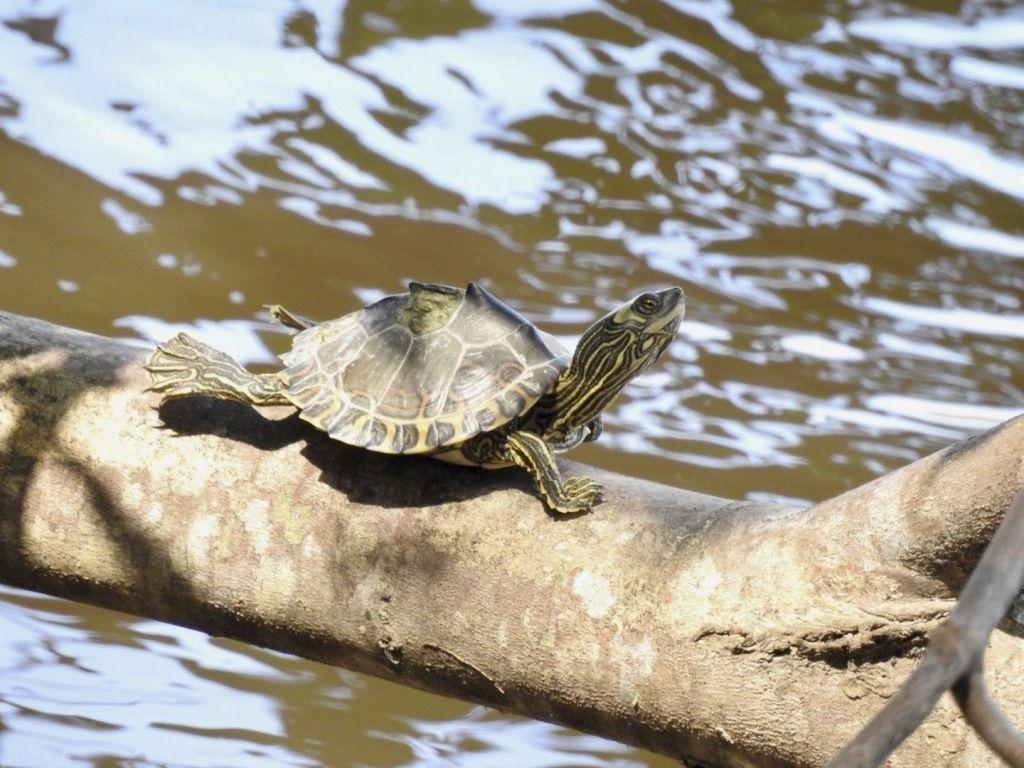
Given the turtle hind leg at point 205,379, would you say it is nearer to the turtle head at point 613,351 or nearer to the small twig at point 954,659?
the turtle head at point 613,351

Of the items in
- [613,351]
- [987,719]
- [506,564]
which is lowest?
[506,564]

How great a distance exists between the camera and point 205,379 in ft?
7.06

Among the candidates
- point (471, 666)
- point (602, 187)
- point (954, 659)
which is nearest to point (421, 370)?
point (471, 666)

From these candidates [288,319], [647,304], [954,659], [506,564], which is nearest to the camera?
[954,659]

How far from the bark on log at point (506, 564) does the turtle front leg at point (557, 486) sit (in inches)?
1.4

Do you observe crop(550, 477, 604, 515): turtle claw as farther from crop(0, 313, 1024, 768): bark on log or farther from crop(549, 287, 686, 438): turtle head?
crop(549, 287, 686, 438): turtle head

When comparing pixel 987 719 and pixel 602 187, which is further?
pixel 602 187

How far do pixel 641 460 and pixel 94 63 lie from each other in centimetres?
350

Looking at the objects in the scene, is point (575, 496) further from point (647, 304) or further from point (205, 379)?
point (205, 379)

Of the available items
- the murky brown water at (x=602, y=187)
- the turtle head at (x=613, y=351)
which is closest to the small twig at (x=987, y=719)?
the turtle head at (x=613, y=351)

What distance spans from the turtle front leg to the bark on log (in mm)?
36

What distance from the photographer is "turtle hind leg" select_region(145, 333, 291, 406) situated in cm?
214

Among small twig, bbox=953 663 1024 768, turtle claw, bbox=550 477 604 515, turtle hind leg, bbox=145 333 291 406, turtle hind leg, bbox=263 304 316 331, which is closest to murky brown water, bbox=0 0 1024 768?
turtle hind leg, bbox=263 304 316 331

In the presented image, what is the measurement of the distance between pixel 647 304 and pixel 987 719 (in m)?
1.40
